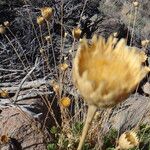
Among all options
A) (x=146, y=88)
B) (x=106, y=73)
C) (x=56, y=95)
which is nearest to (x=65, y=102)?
(x=56, y=95)

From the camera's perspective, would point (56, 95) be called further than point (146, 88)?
No

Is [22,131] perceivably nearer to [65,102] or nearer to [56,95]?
[65,102]

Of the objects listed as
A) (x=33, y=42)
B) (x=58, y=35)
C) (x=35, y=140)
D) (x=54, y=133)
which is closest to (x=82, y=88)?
(x=35, y=140)

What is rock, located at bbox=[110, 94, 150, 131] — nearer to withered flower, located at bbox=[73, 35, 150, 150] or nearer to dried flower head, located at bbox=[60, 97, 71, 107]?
dried flower head, located at bbox=[60, 97, 71, 107]

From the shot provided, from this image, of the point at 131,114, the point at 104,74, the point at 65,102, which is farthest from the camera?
the point at 131,114

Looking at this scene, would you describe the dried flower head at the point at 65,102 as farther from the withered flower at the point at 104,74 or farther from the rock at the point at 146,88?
the withered flower at the point at 104,74

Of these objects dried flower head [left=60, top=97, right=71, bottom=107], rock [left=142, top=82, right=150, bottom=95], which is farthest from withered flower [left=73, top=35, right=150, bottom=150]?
rock [left=142, top=82, right=150, bottom=95]

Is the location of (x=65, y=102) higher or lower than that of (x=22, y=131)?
higher
